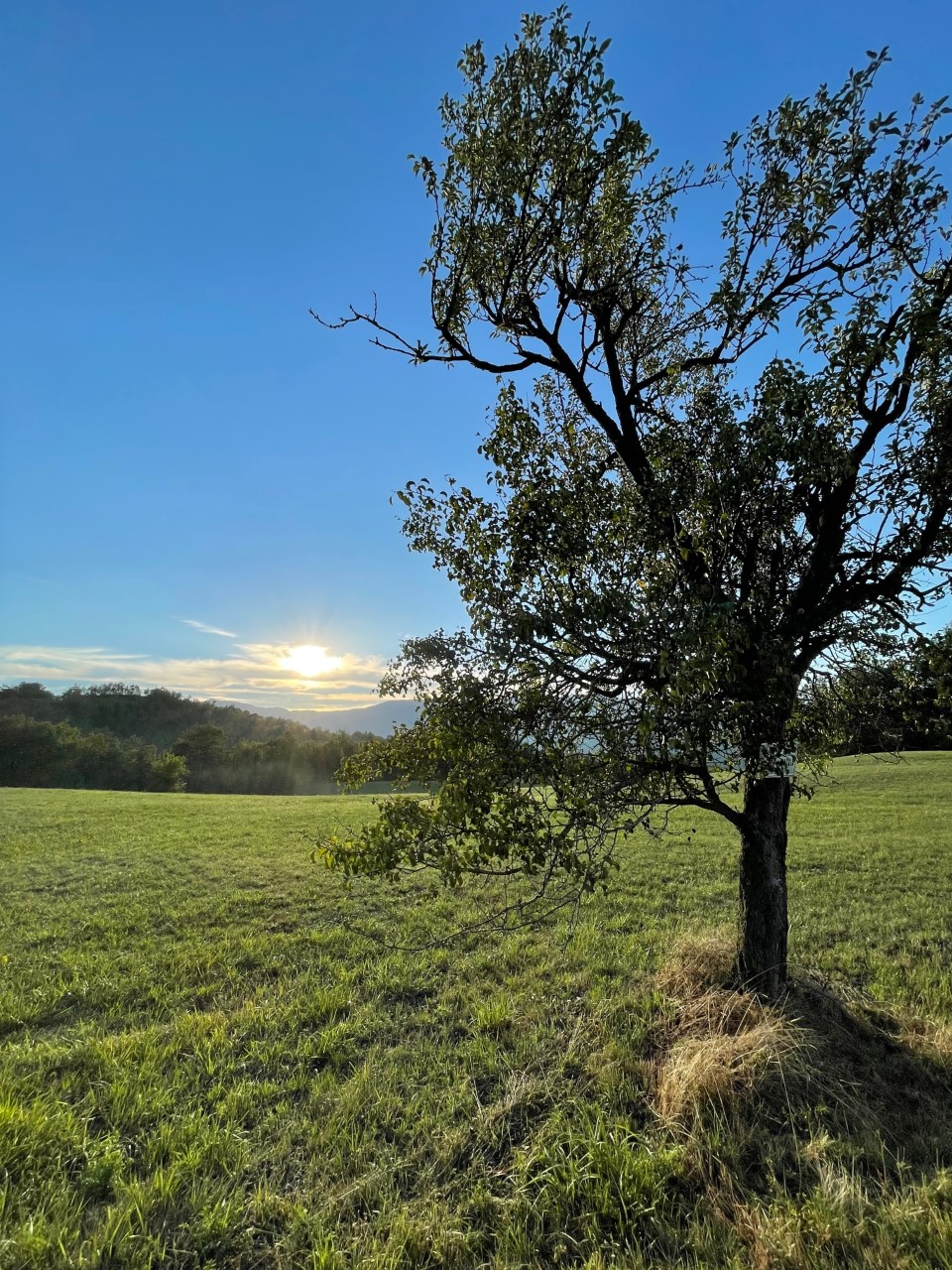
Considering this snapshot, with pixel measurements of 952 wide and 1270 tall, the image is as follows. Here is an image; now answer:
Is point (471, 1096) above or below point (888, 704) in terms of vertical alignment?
below

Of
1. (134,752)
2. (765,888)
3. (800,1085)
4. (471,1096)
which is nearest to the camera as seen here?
(800,1085)

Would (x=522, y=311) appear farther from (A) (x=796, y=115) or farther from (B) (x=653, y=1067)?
(B) (x=653, y=1067)

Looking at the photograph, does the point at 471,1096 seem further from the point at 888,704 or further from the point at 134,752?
the point at 134,752

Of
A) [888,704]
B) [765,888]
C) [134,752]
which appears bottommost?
[134,752]

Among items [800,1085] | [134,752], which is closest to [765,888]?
[800,1085]

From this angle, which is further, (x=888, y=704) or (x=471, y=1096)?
(x=888, y=704)

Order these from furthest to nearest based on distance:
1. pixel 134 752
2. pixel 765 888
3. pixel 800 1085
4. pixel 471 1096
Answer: pixel 134 752 → pixel 765 888 → pixel 471 1096 → pixel 800 1085

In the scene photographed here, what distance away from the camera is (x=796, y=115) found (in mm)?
5305

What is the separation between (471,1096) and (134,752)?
10063 centimetres

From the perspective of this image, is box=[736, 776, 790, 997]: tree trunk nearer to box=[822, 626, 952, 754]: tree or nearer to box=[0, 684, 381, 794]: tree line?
box=[822, 626, 952, 754]: tree

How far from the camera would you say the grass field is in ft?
13.6

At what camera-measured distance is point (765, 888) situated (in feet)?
22.1

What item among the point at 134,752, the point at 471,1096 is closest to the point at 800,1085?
the point at 471,1096

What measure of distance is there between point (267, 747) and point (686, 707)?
107120mm
